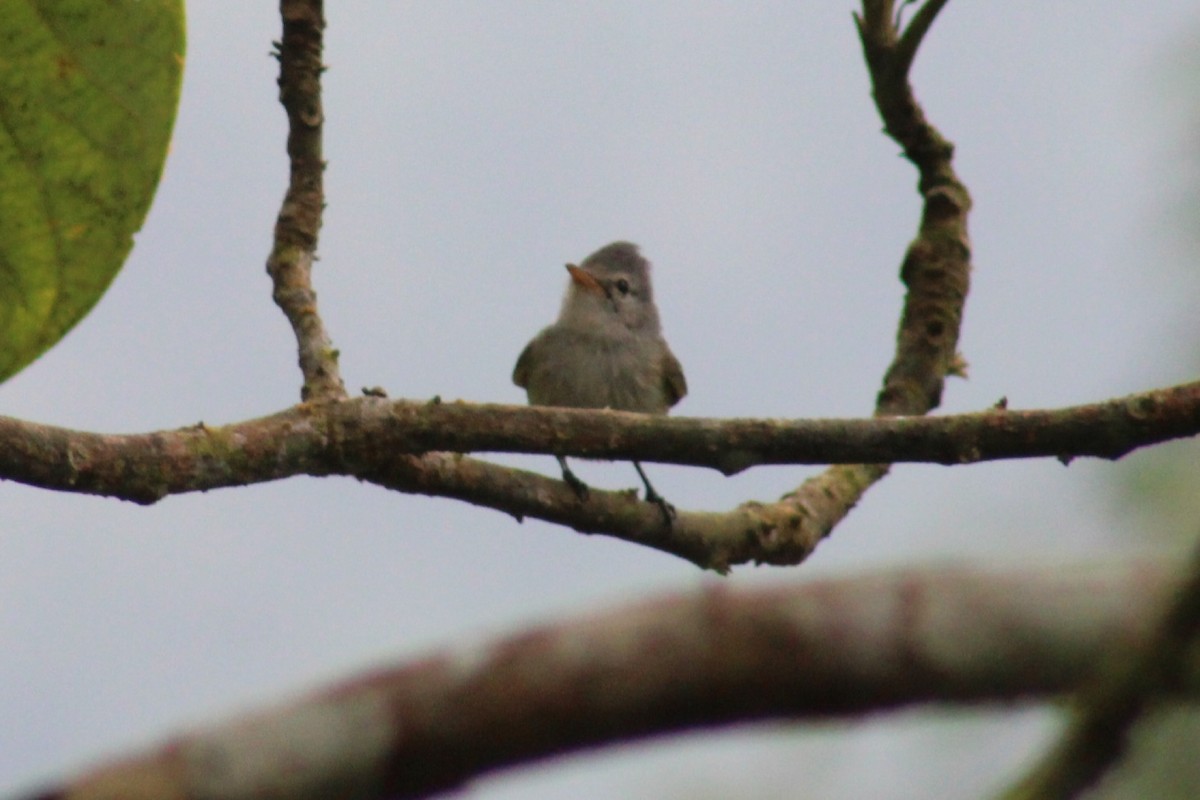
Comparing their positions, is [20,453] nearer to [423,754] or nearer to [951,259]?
[423,754]

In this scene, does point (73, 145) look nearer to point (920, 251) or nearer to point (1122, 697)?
point (1122, 697)

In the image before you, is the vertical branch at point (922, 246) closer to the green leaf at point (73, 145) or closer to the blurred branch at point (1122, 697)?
the green leaf at point (73, 145)

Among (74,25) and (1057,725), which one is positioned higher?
(74,25)

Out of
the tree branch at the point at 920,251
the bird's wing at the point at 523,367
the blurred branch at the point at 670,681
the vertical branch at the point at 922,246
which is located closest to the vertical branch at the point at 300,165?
the tree branch at the point at 920,251

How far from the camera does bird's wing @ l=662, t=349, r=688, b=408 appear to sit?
8.14 m

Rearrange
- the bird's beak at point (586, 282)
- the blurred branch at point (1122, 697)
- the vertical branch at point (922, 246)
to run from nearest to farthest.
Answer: the blurred branch at point (1122, 697) < the vertical branch at point (922, 246) < the bird's beak at point (586, 282)

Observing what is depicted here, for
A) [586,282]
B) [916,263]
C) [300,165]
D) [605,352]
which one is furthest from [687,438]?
[586,282]

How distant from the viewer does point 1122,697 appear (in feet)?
3.76

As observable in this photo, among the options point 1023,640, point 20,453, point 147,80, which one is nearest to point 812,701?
point 1023,640

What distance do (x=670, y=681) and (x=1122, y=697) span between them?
0.36 m

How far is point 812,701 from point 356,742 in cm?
39

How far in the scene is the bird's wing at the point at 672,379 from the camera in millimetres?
8141

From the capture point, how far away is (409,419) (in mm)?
3477

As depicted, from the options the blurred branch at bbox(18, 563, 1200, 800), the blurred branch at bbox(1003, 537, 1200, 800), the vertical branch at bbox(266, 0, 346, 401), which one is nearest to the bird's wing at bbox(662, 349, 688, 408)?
the vertical branch at bbox(266, 0, 346, 401)
